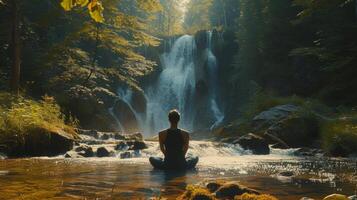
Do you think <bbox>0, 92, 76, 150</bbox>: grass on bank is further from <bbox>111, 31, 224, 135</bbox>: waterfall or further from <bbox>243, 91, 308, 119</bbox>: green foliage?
<bbox>111, 31, 224, 135</bbox>: waterfall

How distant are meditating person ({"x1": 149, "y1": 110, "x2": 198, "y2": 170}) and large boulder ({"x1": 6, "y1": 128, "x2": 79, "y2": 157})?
5.74m

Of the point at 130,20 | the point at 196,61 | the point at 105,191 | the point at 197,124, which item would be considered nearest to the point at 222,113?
the point at 197,124

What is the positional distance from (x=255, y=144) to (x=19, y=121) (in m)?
9.39

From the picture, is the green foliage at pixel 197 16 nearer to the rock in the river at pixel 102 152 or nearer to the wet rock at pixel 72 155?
the rock in the river at pixel 102 152

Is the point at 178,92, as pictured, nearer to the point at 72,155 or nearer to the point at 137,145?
the point at 137,145

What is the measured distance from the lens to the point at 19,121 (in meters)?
14.6

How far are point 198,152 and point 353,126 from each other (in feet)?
20.4

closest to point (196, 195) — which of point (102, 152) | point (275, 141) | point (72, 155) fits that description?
point (72, 155)

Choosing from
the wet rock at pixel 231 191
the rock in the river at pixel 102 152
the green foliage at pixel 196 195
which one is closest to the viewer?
the green foliage at pixel 196 195

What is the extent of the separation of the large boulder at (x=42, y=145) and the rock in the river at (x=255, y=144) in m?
7.24

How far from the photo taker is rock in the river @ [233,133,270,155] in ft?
59.1

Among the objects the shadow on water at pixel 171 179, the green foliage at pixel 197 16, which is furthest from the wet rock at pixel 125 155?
the green foliage at pixel 197 16

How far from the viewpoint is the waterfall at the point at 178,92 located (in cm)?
3900

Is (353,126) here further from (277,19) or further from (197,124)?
(197,124)
